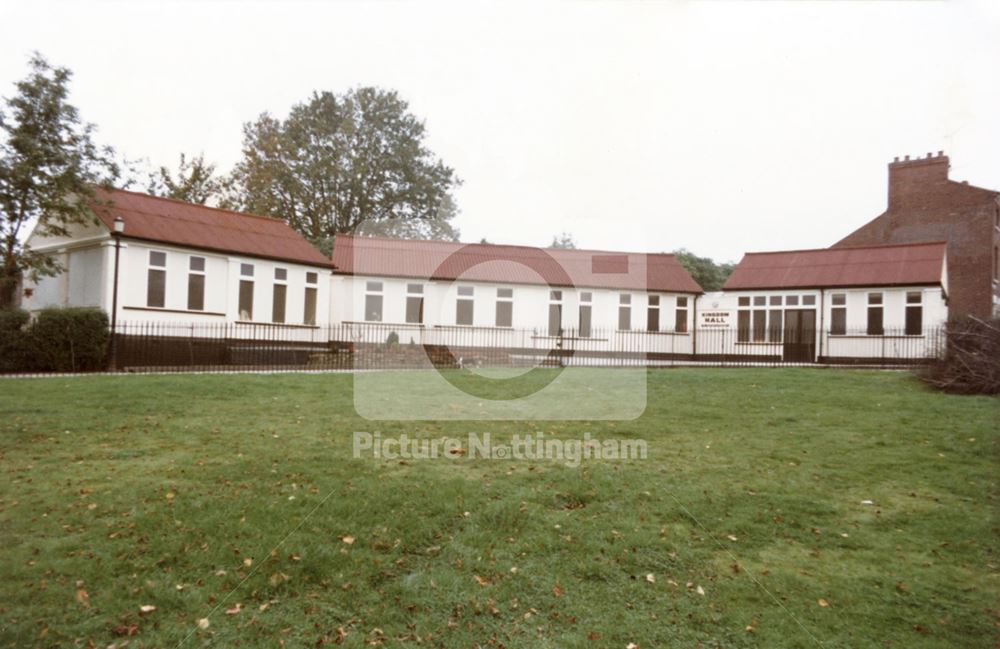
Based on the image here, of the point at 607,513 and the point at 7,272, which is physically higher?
the point at 7,272

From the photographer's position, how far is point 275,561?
5230 millimetres

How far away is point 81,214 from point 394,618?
24.4m

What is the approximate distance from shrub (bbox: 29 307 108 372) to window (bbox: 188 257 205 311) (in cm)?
500

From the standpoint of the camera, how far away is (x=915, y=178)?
38.0 m

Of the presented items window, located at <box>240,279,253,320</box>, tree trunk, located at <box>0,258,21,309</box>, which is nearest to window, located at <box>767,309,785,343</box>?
window, located at <box>240,279,253,320</box>

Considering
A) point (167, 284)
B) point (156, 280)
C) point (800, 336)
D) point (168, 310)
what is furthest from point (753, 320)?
point (156, 280)

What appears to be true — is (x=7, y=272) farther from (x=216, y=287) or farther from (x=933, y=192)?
(x=933, y=192)

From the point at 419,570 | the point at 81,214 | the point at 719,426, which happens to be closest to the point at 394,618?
the point at 419,570

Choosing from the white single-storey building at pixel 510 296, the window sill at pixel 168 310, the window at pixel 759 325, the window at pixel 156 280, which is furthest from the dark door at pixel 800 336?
the window at pixel 156 280

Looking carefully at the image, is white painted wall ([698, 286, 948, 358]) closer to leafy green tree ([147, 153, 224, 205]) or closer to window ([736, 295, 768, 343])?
window ([736, 295, 768, 343])

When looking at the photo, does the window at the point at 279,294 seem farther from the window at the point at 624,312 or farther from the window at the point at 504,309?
the window at the point at 624,312

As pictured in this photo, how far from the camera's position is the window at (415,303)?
29391 mm

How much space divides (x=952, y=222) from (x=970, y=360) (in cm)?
2860

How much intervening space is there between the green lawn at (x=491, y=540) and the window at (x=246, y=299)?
1630cm
